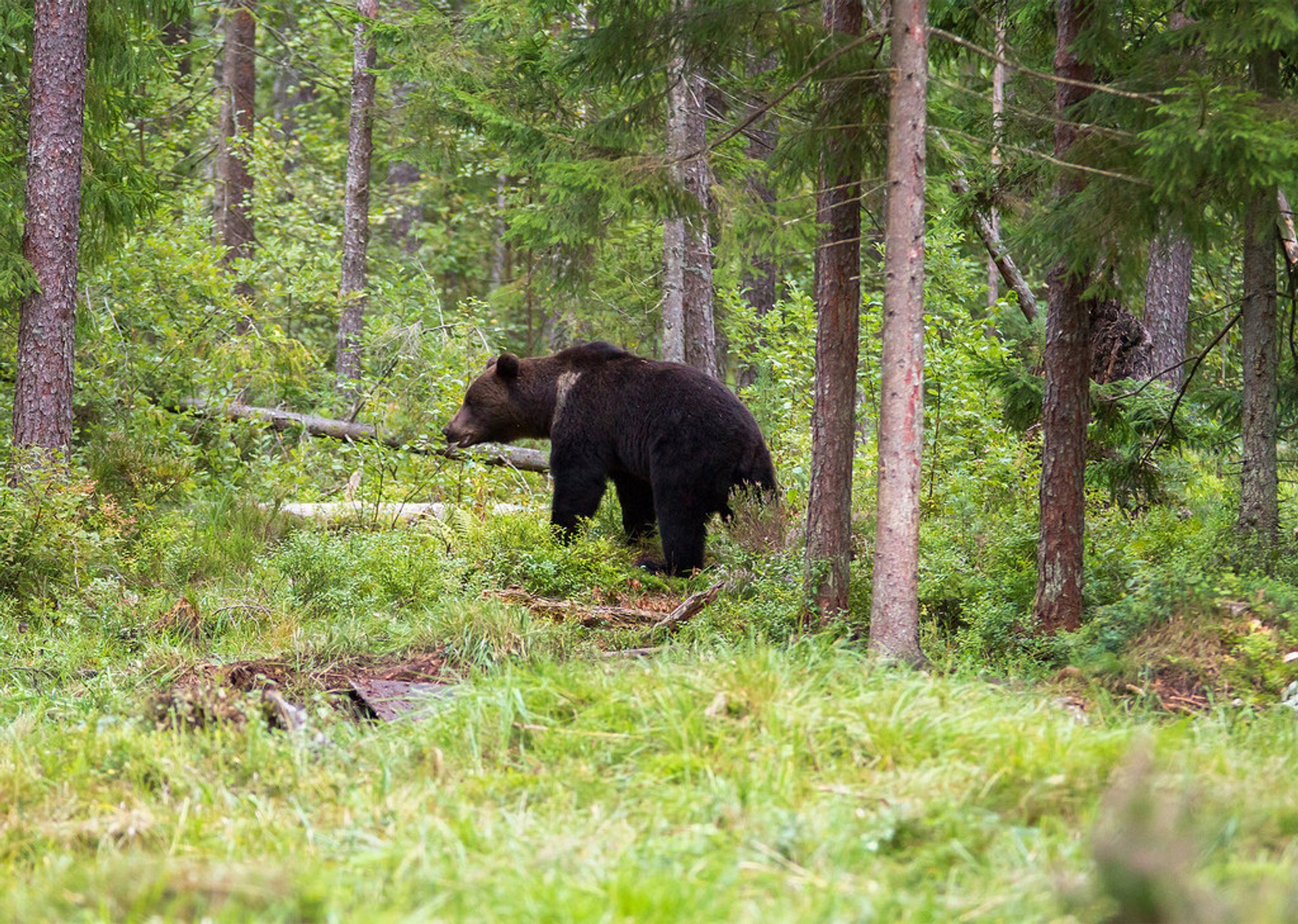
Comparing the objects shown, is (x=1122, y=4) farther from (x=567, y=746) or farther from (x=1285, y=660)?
(x=567, y=746)

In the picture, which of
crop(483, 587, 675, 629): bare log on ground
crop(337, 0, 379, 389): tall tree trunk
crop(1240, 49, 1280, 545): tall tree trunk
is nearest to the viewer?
crop(1240, 49, 1280, 545): tall tree trunk

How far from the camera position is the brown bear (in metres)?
9.78

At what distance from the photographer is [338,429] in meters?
14.0

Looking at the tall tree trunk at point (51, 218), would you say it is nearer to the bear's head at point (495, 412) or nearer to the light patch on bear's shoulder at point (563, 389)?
the bear's head at point (495, 412)

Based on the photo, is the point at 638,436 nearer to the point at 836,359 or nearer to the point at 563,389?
the point at 563,389

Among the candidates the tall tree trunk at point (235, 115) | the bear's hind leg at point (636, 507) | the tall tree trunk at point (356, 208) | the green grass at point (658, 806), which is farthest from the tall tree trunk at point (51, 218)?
the tall tree trunk at point (235, 115)

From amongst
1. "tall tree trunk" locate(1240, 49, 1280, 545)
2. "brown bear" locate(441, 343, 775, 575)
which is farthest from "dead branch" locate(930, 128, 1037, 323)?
"tall tree trunk" locate(1240, 49, 1280, 545)

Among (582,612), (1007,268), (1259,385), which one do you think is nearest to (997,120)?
(1007,268)

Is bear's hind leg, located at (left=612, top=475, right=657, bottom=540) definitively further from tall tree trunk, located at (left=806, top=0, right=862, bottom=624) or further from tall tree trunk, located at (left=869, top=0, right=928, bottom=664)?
tall tree trunk, located at (left=869, top=0, right=928, bottom=664)

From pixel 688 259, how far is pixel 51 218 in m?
7.28

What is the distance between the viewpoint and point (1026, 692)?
5.69 m

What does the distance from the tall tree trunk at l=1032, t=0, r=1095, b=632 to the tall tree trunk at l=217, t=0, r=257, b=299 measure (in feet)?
47.8

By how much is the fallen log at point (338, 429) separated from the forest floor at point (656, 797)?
6702mm

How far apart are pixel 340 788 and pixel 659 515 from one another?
18.1 feet
